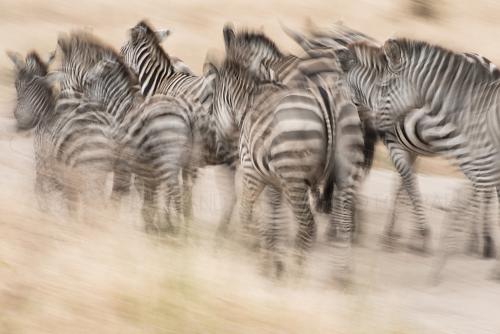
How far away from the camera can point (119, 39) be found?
18047mm

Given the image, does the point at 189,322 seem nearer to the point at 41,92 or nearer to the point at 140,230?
the point at 140,230

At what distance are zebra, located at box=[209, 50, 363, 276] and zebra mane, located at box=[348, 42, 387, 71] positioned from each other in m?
1.74

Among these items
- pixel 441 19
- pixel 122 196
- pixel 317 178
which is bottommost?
pixel 122 196

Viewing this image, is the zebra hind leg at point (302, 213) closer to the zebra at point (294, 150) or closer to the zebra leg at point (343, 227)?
the zebra at point (294, 150)

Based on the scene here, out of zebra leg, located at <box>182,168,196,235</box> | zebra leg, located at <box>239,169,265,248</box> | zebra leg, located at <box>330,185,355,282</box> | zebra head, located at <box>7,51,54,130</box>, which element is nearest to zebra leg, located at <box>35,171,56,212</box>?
zebra leg, located at <box>182,168,196,235</box>

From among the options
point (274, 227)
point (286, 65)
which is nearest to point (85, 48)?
point (286, 65)

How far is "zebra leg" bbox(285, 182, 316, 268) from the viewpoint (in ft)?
23.9

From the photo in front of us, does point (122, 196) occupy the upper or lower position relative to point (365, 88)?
lower

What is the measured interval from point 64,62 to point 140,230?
168 inches

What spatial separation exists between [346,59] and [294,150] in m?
2.96

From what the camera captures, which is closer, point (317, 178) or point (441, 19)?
point (317, 178)

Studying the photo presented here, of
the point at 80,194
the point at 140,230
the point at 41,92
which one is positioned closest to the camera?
the point at 140,230

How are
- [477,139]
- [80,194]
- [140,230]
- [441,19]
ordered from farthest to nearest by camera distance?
[441,19] → [477,139] → [80,194] → [140,230]

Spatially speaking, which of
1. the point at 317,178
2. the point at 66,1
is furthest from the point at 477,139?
the point at 66,1
